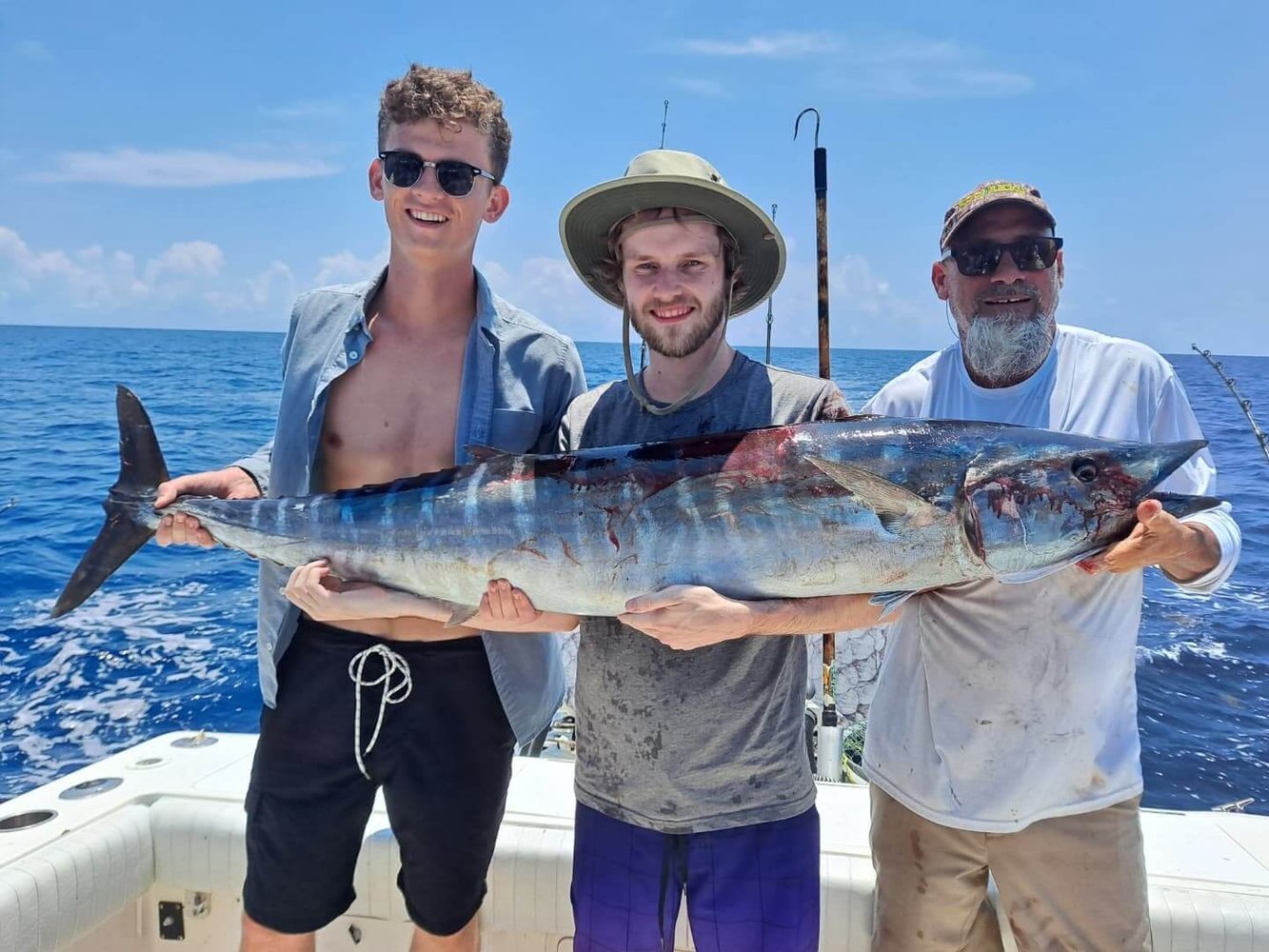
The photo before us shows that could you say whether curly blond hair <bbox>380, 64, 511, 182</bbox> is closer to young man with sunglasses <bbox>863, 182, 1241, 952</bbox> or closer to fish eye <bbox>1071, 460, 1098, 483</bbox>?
young man with sunglasses <bbox>863, 182, 1241, 952</bbox>

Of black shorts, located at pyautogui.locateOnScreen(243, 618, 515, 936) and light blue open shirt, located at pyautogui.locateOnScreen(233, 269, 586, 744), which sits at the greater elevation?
light blue open shirt, located at pyautogui.locateOnScreen(233, 269, 586, 744)

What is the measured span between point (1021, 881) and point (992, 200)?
184cm

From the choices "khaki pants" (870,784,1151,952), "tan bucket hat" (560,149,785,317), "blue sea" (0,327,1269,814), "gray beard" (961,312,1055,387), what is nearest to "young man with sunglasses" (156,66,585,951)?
"tan bucket hat" (560,149,785,317)

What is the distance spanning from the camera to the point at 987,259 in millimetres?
2451

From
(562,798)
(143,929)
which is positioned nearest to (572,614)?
(562,798)

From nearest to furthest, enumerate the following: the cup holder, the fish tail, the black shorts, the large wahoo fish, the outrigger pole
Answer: the large wahoo fish, the black shorts, the fish tail, the cup holder, the outrigger pole

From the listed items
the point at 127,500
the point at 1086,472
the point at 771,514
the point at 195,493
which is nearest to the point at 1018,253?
the point at 1086,472

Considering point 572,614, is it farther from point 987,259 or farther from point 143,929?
point 143,929

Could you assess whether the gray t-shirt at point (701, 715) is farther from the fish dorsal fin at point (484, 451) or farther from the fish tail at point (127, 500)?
the fish tail at point (127, 500)

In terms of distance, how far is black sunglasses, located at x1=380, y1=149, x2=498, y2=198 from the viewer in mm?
2486

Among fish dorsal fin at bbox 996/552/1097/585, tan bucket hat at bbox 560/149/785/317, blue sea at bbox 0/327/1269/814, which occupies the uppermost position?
tan bucket hat at bbox 560/149/785/317

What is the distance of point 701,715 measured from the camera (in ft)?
6.97

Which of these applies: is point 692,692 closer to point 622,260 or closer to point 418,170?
point 622,260

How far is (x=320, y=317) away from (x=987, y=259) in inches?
78.6
